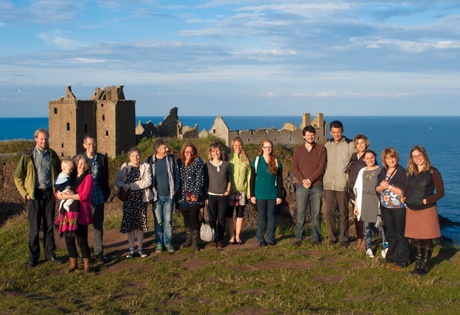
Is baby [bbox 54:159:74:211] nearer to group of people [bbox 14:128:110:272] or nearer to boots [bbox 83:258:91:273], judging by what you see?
group of people [bbox 14:128:110:272]

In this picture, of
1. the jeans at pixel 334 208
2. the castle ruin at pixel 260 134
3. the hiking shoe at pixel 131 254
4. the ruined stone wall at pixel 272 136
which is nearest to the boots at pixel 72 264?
the hiking shoe at pixel 131 254

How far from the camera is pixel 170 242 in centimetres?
1032

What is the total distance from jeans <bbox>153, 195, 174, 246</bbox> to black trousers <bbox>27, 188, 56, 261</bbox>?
1889 mm

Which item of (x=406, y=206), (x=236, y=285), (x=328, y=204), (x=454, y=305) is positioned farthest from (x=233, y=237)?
(x=454, y=305)

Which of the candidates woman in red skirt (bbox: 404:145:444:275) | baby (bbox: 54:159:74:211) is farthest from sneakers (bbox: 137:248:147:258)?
woman in red skirt (bbox: 404:145:444:275)

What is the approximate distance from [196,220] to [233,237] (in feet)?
3.26

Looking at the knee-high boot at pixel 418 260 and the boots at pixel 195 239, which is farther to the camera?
the boots at pixel 195 239

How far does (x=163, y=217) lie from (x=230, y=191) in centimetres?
140

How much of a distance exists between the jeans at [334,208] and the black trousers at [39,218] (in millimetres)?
5235

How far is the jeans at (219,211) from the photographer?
10422 mm

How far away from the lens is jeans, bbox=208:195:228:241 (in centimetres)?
1042

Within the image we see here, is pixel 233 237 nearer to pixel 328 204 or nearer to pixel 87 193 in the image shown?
pixel 328 204

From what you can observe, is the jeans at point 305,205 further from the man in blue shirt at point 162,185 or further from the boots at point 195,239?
the man in blue shirt at point 162,185

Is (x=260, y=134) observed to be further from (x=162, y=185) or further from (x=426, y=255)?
(x=426, y=255)
